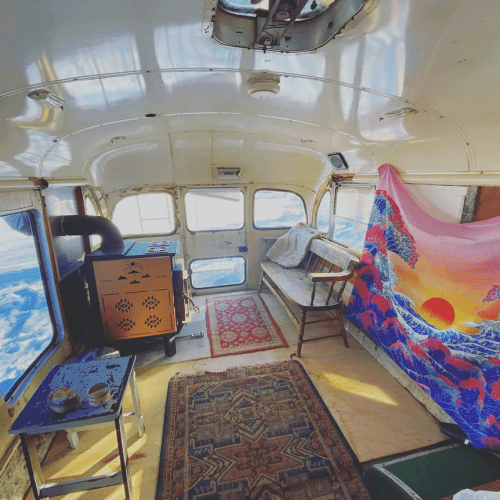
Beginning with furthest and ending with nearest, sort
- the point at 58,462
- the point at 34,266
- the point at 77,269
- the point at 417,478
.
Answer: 1. the point at 77,269
2. the point at 34,266
3. the point at 58,462
4. the point at 417,478

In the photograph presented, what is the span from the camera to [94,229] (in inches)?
138

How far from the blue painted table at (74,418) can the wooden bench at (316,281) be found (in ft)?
7.67

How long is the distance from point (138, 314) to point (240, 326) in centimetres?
167

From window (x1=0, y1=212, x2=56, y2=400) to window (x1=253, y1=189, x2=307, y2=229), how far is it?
3.75 meters

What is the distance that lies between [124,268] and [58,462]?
192 centimetres

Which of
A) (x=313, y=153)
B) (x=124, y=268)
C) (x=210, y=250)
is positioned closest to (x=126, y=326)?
(x=124, y=268)

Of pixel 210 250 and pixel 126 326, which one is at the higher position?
pixel 210 250

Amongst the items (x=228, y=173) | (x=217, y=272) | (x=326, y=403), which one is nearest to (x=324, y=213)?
(x=228, y=173)

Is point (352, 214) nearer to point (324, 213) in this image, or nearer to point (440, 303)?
point (324, 213)

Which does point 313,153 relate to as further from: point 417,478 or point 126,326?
point 417,478

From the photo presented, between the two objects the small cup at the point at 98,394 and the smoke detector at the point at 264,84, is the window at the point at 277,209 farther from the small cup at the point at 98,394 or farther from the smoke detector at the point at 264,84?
the small cup at the point at 98,394

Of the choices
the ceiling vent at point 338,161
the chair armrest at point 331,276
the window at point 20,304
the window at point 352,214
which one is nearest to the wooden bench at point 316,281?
the chair armrest at point 331,276

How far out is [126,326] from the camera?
11.6 ft

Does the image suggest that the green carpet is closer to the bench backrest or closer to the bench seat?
the bench seat
